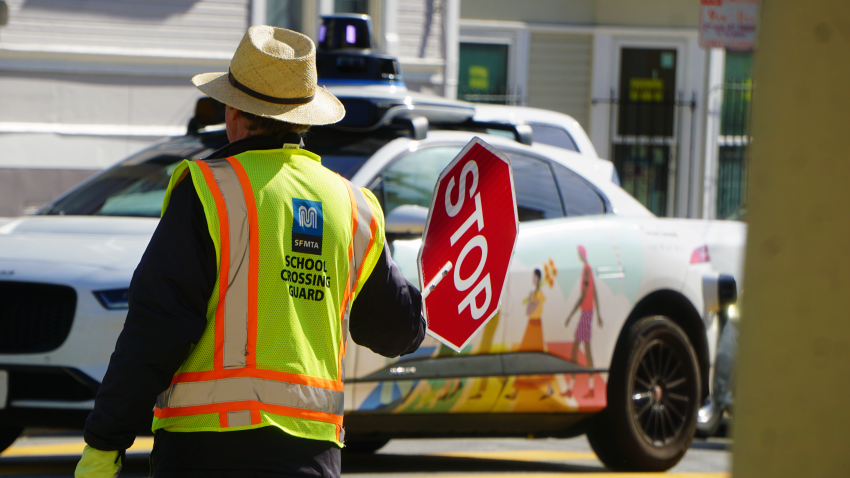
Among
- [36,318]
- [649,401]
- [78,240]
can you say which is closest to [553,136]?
[649,401]

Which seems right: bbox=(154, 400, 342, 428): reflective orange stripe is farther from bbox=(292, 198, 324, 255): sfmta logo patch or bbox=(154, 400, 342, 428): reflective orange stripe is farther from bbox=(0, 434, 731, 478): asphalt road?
bbox=(0, 434, 731, 478): asphalt road

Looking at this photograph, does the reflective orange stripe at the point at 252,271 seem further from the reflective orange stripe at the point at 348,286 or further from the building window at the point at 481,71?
the building window at the point at 481,71

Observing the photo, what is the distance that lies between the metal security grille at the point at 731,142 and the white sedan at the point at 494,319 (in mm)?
11094

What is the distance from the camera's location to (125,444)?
2.49 m

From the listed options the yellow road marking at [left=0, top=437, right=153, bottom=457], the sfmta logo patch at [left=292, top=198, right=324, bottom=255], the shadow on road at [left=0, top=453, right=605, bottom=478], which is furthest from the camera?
the yellow road marking at [left=0, top=437, right=153, bottom=457]

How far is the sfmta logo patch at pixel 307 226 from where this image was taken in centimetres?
259

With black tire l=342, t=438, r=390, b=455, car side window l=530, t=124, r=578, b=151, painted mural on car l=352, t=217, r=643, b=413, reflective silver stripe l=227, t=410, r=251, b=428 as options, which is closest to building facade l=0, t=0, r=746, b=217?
car side window l=530, t=124, r=578, b=151

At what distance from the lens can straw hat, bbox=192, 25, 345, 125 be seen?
2.75 meters

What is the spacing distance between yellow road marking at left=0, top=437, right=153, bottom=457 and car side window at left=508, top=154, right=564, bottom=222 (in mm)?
2425

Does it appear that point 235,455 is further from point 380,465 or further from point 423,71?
point 423,71

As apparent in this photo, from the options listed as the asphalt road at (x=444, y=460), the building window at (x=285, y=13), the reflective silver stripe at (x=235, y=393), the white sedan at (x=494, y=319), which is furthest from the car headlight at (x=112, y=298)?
the building window at (x=285, y=13)

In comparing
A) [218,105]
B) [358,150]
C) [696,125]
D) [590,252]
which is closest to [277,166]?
[358,150]

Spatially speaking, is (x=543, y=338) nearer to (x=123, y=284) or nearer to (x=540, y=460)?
(x=540, y=460)

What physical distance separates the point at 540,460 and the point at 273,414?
441 centimetres
